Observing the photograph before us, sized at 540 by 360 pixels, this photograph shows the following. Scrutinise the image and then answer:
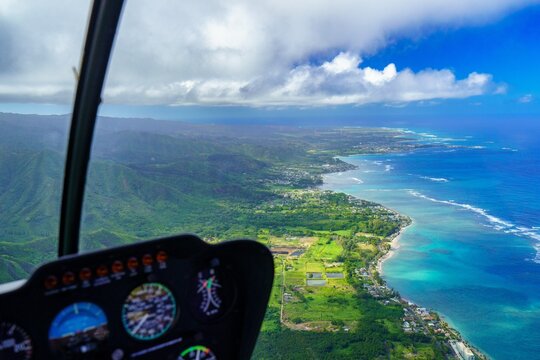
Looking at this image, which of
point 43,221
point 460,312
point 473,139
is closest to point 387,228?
point 460,312

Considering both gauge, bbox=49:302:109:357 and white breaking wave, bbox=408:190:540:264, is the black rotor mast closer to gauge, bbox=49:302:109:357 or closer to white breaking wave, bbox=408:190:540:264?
gauge, bbox=49:302:109:357

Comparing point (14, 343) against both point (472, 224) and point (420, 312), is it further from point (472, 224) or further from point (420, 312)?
point (472, 224)

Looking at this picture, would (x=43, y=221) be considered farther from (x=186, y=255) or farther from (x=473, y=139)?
(x=473, y=139)

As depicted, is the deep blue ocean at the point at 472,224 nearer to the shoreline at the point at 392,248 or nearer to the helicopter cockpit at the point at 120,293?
the shoreline at the point at 392,248

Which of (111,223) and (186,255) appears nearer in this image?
(186,255)

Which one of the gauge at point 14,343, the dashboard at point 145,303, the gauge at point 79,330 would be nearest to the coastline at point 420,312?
the dashboard at point 145,303

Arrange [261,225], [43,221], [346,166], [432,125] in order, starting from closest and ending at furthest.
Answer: [43,221] → [261,225] → [346,166] → [432,125]
